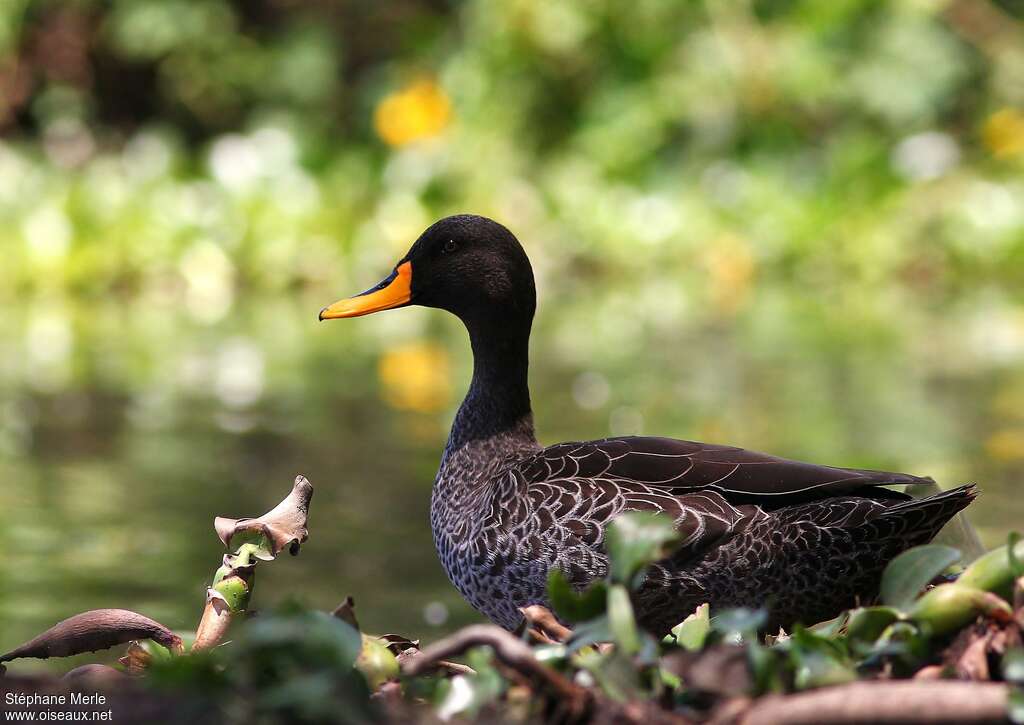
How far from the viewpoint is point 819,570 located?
10.4 ft

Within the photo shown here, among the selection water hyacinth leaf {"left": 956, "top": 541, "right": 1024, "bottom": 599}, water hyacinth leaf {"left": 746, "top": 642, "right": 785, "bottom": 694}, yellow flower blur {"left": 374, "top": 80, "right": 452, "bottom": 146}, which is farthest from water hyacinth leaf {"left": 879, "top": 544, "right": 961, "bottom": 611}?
yellow flower blur {"left": 374, "top": 80, "right": 452, "bottom": 146}

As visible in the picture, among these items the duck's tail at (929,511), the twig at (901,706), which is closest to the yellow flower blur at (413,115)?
the duck's tail at (929,511)

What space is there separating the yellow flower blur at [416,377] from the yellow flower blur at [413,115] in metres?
3.78

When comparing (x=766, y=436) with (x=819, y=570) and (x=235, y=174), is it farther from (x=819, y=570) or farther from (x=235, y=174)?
Result: (x=235, y=174)

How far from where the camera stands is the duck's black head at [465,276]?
3.93m

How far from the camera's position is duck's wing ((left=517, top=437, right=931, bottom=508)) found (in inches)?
126

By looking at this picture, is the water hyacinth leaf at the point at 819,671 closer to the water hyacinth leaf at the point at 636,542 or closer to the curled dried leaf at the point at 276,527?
the water hyacinth leaf at the point at 636,542

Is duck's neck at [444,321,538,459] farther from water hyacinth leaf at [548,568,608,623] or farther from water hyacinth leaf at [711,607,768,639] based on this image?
water hyacinth leaf at [711,607,768,639]

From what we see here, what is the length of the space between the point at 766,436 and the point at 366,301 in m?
3.40

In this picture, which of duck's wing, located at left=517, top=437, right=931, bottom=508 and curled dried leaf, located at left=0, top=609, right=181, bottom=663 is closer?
curled dried leaf, located at left=0, top=609, right=181, bottom=663

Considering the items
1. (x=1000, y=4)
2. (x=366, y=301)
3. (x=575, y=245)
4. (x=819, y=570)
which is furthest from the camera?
(x=1000, y=4)

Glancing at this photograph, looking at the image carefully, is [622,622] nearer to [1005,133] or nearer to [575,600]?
[575,600]

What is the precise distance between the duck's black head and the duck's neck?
38 mm

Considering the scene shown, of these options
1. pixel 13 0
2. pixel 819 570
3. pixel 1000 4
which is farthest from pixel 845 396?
pixel 13 0
